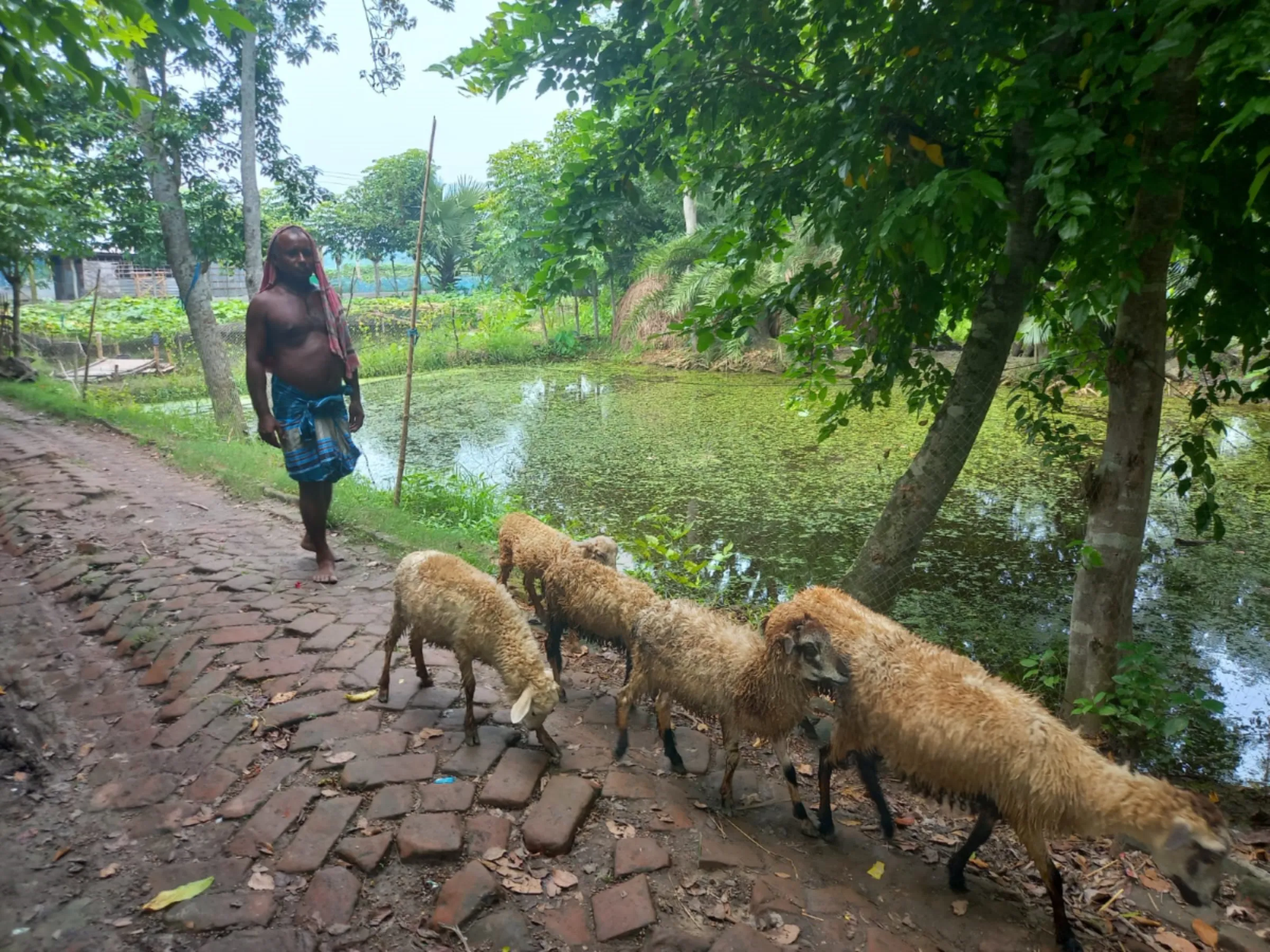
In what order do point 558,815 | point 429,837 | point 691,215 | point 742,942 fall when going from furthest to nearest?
point 691,215 < point 558,815 < point 429,837 < point 742,942

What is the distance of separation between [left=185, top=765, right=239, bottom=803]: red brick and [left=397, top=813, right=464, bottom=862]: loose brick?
826mm

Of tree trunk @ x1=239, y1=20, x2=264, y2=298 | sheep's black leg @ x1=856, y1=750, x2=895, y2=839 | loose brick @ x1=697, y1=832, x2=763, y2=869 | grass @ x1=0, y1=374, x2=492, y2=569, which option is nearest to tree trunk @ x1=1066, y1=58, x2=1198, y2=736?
sheep's black leg @ x1=856, y1=750, x2=895, y2=839

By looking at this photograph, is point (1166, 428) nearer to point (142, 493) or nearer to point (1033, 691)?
point (1033, 691)

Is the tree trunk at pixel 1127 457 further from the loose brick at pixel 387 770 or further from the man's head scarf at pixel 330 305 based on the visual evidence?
the man's head scarf at pixel 330 305

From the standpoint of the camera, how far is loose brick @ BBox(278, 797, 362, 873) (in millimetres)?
2514

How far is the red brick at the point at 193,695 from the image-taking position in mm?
3412

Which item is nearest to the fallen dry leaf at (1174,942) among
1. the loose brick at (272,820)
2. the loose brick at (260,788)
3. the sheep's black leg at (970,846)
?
the sheep's black leg at (970,846)

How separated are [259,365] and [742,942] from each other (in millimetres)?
4196

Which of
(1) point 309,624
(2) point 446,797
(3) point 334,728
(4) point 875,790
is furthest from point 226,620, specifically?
(4) point 875,790

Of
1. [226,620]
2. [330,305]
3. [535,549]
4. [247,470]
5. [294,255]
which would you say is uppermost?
[294,255]

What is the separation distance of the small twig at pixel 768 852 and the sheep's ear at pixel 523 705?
3.21 feet

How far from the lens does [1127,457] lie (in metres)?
3.51

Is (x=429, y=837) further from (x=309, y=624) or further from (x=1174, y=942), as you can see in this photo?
(x=1174, y=942)

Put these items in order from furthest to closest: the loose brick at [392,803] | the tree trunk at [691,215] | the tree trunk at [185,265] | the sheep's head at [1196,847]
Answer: the tree trunk at [691,215] → the tree trunk at [185,265] → the loose brick at [392,803] → the sheep's head at [1196,847]
